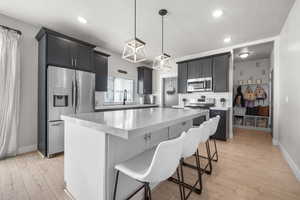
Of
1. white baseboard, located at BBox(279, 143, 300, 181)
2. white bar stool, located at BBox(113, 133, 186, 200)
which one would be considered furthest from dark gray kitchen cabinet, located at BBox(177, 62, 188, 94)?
white bar stool, located at BBox(113, 133, 186, 200)

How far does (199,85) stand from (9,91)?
4753 mm

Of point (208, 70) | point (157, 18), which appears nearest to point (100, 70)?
point (157, 18)

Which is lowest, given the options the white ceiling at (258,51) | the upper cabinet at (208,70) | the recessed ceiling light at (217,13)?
the upper cabinet at (208,70)

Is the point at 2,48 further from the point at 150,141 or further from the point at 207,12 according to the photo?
the point at 207,12

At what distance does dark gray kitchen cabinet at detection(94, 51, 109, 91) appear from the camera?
12.5 ft

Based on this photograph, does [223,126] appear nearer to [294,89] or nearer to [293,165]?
[293,165]

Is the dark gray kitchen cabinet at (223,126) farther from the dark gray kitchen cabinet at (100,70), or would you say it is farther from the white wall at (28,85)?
the white wall at (28,85)

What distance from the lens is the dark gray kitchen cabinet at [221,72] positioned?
3.85 m

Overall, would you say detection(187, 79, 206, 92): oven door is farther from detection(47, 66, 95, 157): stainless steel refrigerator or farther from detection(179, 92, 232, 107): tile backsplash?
detection(47, 66, 95, 157): stainless steel refrigerator

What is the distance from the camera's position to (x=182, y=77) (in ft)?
15.6

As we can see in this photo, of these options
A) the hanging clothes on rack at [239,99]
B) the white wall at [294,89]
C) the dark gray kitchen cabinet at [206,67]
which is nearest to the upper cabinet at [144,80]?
the dark gray kitchen cabinet at [206,67]

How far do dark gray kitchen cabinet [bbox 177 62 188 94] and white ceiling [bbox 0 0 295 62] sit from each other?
1.07 metres

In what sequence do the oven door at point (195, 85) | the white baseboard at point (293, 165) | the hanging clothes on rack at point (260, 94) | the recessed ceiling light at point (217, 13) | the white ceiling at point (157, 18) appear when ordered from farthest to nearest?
1. the hanging clothes on rack at point (260, 94)
2. the oven door at point (195, 85)
3. the recessed ceiling light at point (217, 13)
4. the white ceiling at point (157, 18)
5. the white baseboard at point (293, 165)

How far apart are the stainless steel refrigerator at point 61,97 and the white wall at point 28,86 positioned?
2.43ft
